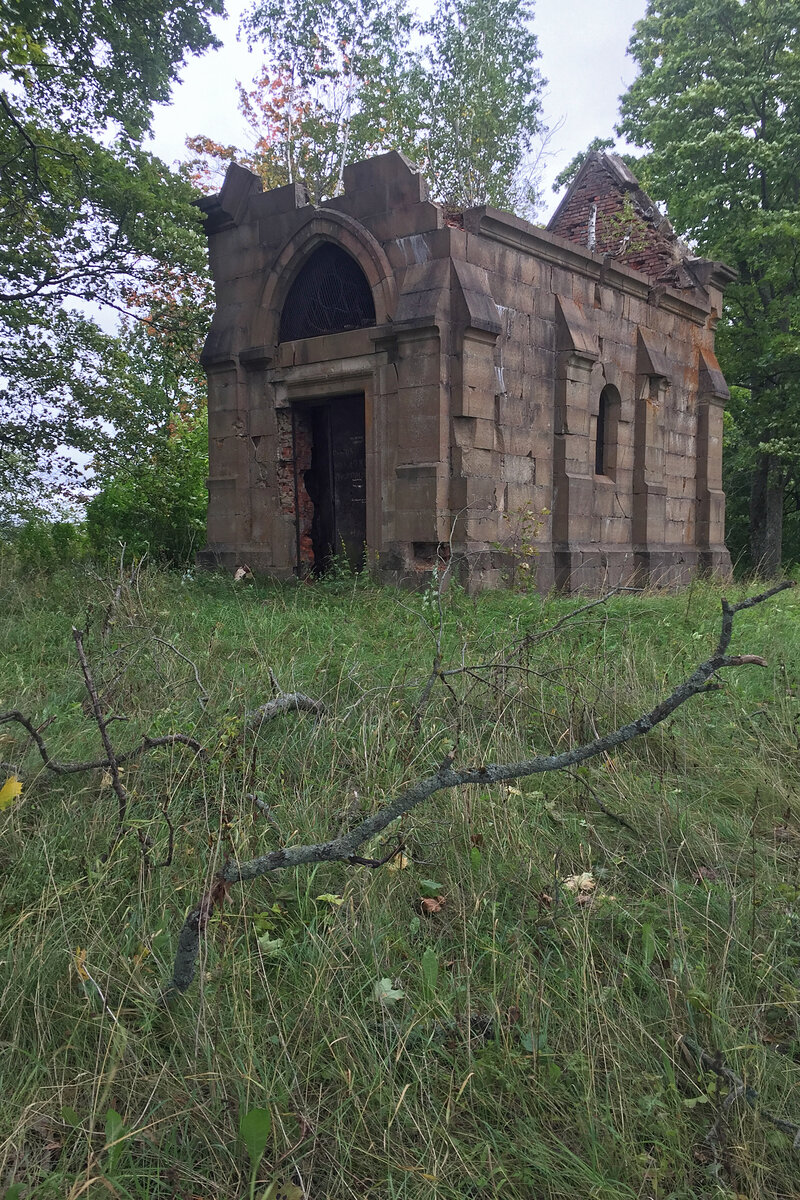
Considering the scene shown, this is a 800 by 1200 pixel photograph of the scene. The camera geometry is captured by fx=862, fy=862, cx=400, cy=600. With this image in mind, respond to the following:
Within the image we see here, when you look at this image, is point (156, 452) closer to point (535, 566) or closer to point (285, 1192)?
point (535, 566)

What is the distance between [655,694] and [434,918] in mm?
2586

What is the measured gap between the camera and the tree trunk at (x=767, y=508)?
21.3 meters

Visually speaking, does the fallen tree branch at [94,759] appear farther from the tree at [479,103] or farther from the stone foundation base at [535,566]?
the tree at [479,103]

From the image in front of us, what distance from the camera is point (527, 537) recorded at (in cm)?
1108

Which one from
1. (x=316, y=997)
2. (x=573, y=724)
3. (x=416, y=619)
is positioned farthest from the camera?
(x=416, y=619)

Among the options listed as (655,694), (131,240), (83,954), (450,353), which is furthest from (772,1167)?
(131,240)

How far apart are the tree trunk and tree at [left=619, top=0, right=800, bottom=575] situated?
15.2 inches

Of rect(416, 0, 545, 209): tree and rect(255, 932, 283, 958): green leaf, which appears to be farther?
rect(416, 0, 545, 209): tree

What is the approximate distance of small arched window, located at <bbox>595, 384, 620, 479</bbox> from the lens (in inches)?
536

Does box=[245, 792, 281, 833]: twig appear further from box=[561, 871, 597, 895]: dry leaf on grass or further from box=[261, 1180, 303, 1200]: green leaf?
box=[261, 1180, 303, 1200]: green leaf

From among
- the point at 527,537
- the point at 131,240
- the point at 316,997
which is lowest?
the point at 316,997

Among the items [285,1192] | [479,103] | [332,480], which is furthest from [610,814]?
[479,103]

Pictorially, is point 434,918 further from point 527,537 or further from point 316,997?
point 527,537

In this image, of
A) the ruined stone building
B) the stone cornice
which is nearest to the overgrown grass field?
the ruined stone building
